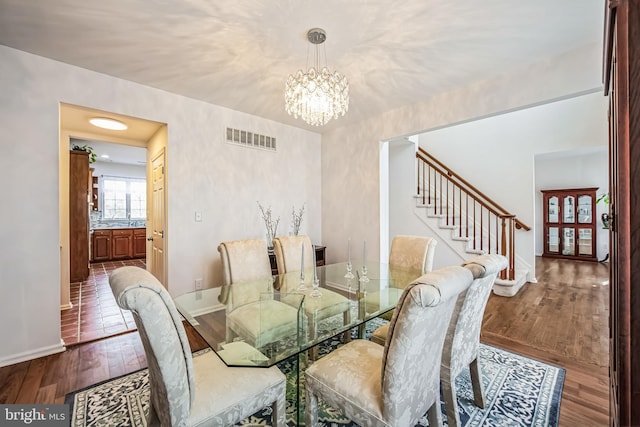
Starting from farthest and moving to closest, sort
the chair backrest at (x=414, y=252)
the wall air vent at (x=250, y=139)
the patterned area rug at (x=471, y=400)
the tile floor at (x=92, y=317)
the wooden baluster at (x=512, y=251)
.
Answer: the wooden baluster at (x=512, y=251), the wall air vent at (x=250, y=139), the tile floor at (x=92, y=317), the chair backrest at (x=414, y=252), the patterned area rug at (x=471, y=400)

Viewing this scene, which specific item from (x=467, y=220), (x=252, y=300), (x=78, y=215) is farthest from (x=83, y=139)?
(x=467, y=220)

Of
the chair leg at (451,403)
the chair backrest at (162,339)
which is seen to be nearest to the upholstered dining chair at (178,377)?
the chair backrest at (162,339)

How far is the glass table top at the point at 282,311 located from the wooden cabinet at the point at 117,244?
19.5 ft

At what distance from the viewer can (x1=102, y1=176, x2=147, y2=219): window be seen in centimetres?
750

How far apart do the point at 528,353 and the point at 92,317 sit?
4493mm

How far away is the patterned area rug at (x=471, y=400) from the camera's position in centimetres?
162

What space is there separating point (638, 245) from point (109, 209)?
9.51m

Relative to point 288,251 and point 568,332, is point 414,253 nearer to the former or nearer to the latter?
point 288,251

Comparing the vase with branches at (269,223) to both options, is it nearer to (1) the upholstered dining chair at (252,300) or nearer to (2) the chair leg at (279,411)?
(1) the upholstered dining chair at (252,300)

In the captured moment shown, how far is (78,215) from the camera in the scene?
4457 millimetres

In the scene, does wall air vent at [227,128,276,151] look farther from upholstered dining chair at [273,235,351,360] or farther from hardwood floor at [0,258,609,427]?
hardwood floor at [0,258,609,427]

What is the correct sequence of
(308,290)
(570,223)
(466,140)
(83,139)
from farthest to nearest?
(570,223)
(466,140)
(83,139)
(308,290)

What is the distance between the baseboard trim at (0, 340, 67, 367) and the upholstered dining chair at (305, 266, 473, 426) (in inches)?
96.9

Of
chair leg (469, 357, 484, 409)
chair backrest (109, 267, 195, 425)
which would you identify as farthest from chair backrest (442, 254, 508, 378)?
chair backrest (109, 267, 195, 425)
